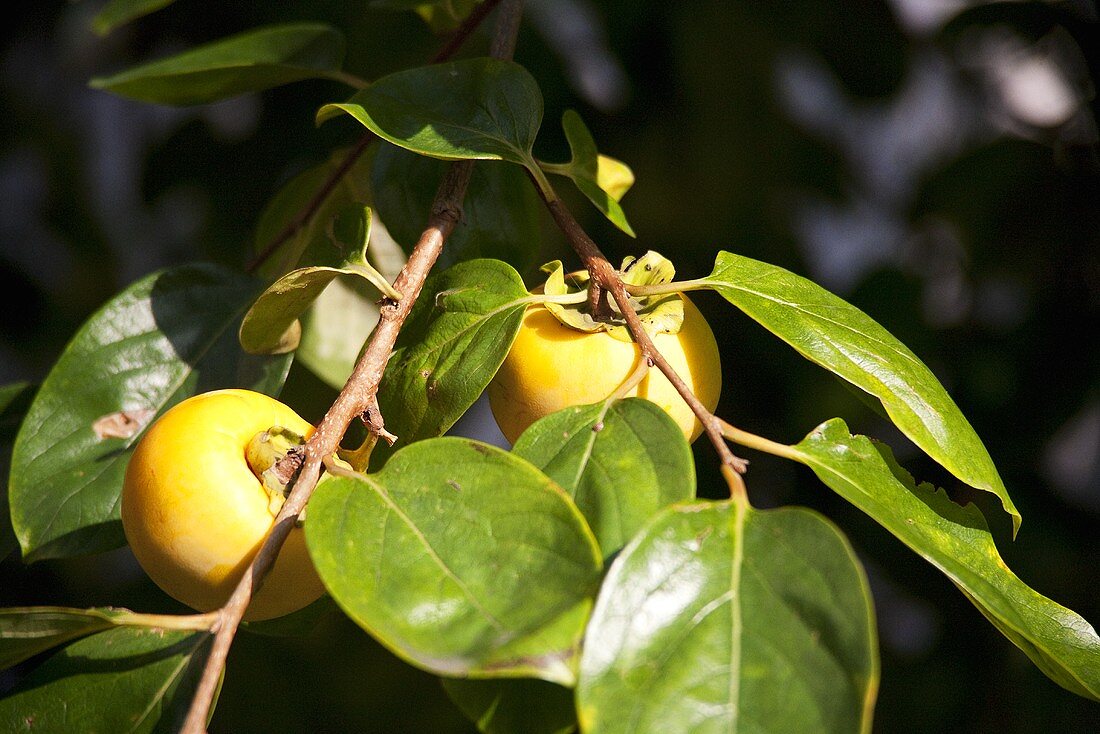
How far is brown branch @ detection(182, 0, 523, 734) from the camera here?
1.65 ft

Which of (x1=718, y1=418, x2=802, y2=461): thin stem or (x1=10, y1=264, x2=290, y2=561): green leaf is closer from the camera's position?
(x1=718, y1=418, x2=802, y2=461): thin stem

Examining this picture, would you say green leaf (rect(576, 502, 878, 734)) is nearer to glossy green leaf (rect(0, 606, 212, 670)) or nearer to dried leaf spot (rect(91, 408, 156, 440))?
glossy green leaf (rect(0, 606, 212, 670))

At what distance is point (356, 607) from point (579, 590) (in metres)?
0.11

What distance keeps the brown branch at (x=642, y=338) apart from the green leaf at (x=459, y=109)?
0.18 feet

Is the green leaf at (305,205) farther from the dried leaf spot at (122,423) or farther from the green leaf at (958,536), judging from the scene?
the green leaf at (958,536)

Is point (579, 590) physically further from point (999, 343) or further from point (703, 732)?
point (999, 343)

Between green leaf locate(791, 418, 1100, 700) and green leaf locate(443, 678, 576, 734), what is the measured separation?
0.66 feet

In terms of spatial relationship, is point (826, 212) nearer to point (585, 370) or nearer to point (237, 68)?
point (237, 68)

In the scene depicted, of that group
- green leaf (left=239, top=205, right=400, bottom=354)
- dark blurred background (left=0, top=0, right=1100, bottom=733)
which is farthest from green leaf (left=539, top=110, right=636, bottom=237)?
dark blurred background (left=0, top=0, right=1100, bottom=733)

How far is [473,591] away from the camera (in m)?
0.49

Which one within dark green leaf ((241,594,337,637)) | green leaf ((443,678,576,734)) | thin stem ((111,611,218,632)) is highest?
thin stem ((111,611,218,632))

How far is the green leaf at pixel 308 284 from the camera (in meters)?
0.68

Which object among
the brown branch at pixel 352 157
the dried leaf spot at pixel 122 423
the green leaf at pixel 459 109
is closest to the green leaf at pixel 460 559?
the green leaf at pixel 459 109

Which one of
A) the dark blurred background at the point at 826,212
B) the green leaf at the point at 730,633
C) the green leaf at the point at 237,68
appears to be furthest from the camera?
the dark blurred background at the point at 826,212
